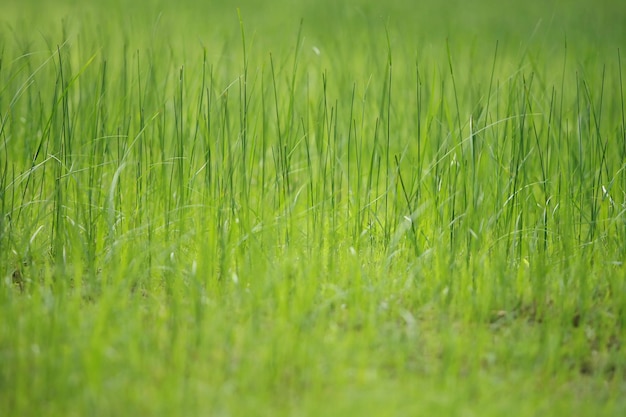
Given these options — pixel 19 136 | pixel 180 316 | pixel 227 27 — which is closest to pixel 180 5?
pixel 227 27

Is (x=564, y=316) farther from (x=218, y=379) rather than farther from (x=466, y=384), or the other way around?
(x=218, y=379)

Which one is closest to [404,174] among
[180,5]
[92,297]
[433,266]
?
[433,266]

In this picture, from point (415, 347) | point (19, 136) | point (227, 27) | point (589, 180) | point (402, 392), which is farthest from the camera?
point (227, 27)

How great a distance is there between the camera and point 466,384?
1.99 m

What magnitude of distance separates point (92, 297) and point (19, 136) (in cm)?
180

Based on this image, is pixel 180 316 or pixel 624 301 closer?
pixel 180 316

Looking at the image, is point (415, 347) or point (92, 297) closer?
point (415, 347)

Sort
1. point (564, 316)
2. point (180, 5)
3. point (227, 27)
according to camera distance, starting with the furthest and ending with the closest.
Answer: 1. point (180, 5)
2. point (227, 27)
3. point (564, 316)

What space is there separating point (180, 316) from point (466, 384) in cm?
84

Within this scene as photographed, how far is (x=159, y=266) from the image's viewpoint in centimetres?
244

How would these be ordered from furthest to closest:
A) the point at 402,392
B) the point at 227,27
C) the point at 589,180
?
1. the point at 227,27
2. the point at 589,180
3. the point at 402,392

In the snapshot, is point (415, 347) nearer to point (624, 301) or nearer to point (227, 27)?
point (624, 301)

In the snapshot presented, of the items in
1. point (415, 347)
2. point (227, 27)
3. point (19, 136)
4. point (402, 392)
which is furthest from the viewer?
point (227, 27)

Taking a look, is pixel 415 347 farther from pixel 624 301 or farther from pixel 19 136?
pixel 19 136
